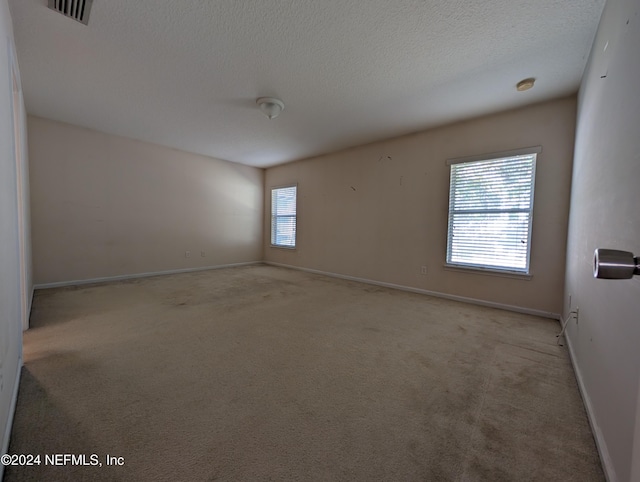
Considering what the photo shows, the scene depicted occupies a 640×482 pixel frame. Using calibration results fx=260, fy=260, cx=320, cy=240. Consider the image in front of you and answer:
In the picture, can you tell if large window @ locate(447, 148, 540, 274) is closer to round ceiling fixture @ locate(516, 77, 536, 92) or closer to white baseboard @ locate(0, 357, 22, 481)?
round ceiling fixture @ locate(516, 77, 536, 92)

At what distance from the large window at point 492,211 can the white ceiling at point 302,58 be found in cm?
69

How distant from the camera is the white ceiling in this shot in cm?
183

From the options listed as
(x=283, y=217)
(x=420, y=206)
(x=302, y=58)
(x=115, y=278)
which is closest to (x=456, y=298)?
(x=420, y=206)

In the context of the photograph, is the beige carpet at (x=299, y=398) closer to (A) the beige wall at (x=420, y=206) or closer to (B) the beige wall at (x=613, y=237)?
(B) the beige wall at (x=613, y=237)

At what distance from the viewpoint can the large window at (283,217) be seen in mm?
6129

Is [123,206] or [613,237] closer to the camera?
[613,237]

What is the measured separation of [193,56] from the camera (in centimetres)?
231

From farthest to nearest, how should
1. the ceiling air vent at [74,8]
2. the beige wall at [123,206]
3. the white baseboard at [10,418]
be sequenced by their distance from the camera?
1. the beige wall at [123,206]
2. the ceiling air vent at [74,8]
3. the white baseboard at [10,418]

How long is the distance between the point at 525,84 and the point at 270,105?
106 inches

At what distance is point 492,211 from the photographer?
3.34 meters

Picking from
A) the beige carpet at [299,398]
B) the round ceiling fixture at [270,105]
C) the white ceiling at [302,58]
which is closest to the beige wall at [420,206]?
the white ceiling at [302,58]

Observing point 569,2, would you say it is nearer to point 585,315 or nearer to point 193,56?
point 585,315

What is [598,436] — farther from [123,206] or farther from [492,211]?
[123,206]

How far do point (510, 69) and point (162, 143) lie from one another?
5.30m
